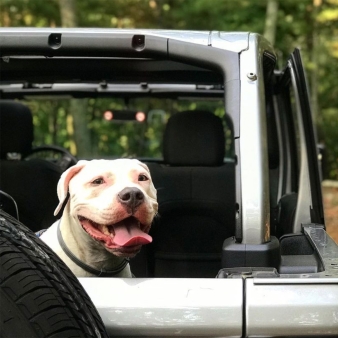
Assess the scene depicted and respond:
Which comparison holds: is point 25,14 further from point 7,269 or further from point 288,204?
point 7,269

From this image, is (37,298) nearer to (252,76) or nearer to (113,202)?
(113,202)

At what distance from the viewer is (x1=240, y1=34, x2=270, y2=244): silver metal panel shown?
8.42 ft

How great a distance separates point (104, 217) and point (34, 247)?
659 mm

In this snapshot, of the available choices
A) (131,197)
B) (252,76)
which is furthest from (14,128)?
(252,76)

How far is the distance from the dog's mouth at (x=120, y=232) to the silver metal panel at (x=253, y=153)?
1.50 ft

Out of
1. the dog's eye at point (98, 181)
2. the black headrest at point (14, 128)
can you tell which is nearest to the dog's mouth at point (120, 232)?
the dog's eye at point (98, 181)

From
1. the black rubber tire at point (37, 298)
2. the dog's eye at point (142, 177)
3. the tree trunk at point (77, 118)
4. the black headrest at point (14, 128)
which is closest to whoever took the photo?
the black rubber tire at point (37, 298)

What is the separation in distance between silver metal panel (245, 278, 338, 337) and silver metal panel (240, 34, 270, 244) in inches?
15.4

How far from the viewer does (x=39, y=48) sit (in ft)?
10.1

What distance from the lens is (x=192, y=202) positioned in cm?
420

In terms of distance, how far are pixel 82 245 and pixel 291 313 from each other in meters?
1.31

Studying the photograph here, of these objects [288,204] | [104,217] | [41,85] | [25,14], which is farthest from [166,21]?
[104,217]

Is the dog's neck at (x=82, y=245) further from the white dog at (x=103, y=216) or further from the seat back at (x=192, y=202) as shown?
the seat back at (x=192, y=202)

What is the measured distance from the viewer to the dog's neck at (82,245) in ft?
10.5
